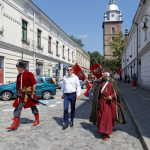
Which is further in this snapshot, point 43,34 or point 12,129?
point 43,34

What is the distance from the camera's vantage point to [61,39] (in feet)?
93.9

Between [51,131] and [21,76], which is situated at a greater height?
[21,76]

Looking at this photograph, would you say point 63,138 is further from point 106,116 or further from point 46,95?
point 46,95

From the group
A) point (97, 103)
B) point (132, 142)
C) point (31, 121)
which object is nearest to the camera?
point (132, 142)

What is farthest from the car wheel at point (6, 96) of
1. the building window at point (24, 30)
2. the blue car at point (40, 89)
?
the building window at point (24, 30)

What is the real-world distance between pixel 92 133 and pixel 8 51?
39.6 ft

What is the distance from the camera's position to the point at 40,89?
1070 cm

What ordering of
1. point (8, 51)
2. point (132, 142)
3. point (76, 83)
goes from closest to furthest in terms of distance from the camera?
point (132, 142) → point (76, 83) → point (8, 51)

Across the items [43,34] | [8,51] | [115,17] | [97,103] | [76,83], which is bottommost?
[97,103]

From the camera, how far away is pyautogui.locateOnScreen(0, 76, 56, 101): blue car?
1022cm

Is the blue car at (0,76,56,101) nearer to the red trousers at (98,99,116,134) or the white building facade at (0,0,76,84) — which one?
the white building facade at (0,0,76,84)

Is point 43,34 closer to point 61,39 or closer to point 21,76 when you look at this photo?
point 61,39

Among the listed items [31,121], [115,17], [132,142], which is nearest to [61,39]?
[31,121]

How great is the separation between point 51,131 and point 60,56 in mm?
24211
